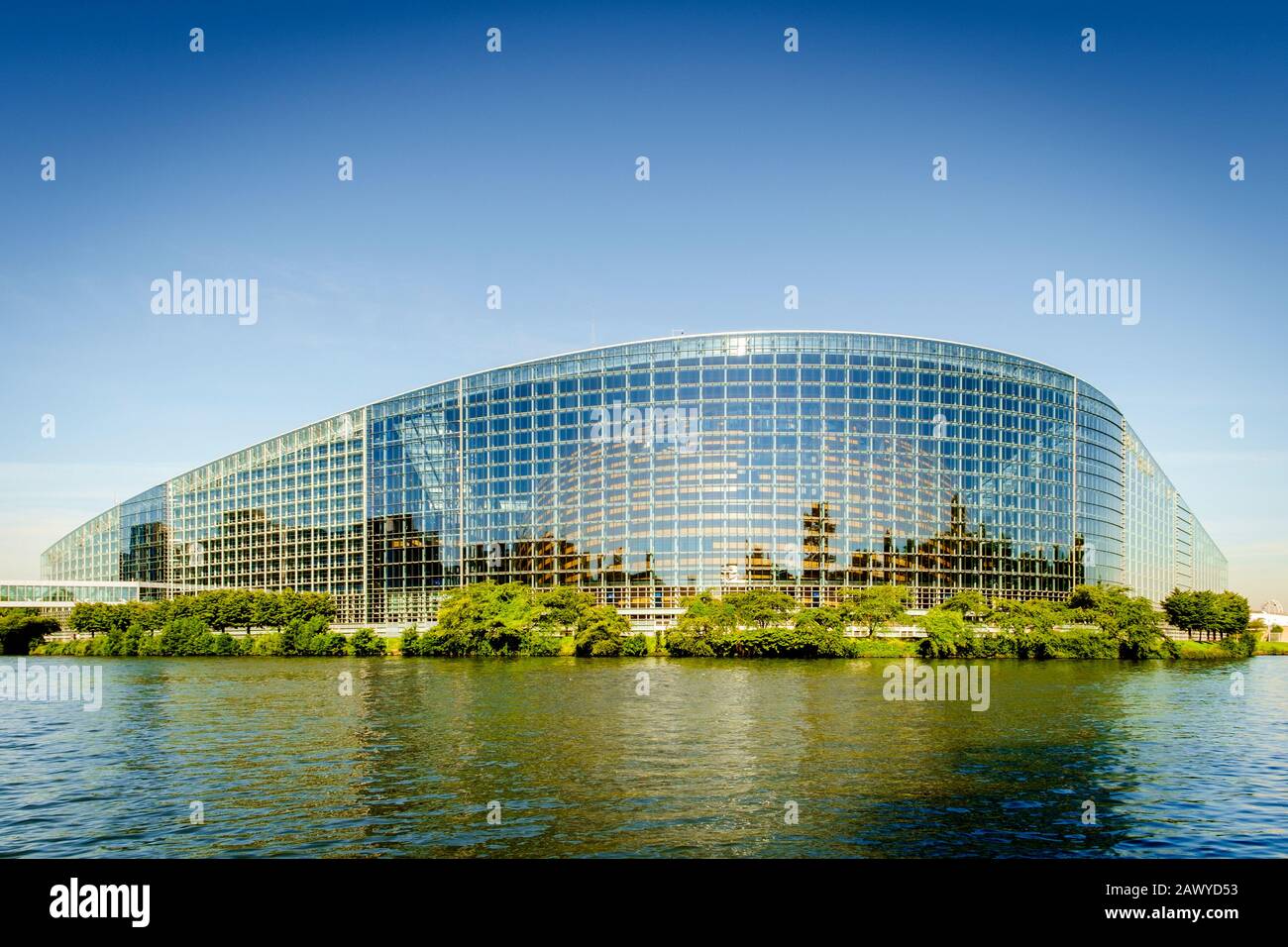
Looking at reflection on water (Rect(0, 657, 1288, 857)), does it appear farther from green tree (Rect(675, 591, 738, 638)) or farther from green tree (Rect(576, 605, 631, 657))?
green tree (Rect(675, 591, 738, 638))

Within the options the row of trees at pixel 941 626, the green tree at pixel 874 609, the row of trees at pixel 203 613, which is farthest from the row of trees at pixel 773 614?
the row of trees at pixel 203 613

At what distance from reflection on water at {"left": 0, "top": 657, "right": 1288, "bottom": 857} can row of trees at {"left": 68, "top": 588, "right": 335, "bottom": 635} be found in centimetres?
6202

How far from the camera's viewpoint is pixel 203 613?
132 m

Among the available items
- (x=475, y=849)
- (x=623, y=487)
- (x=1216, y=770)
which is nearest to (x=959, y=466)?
(x=623, y=487)

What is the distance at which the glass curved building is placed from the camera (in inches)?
5817

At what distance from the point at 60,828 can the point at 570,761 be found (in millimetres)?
19565

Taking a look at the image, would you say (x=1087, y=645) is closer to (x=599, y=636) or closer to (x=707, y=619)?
(x=707, y=619)

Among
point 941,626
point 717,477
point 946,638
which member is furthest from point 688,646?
point 717,477

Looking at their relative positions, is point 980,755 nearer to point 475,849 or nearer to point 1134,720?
point 1134,720

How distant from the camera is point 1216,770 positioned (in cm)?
4322

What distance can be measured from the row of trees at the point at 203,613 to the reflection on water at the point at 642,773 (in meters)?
62.0

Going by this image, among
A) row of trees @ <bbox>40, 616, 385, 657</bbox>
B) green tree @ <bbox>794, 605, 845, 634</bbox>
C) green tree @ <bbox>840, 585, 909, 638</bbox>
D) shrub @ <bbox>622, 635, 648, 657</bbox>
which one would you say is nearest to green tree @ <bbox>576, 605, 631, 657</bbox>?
shrub @ <bbox>622, 635, 648, 657</bbox>

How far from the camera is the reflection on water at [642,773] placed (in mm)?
30953

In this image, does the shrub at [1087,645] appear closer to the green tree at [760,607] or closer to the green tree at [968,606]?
the green tree at [968,606]
